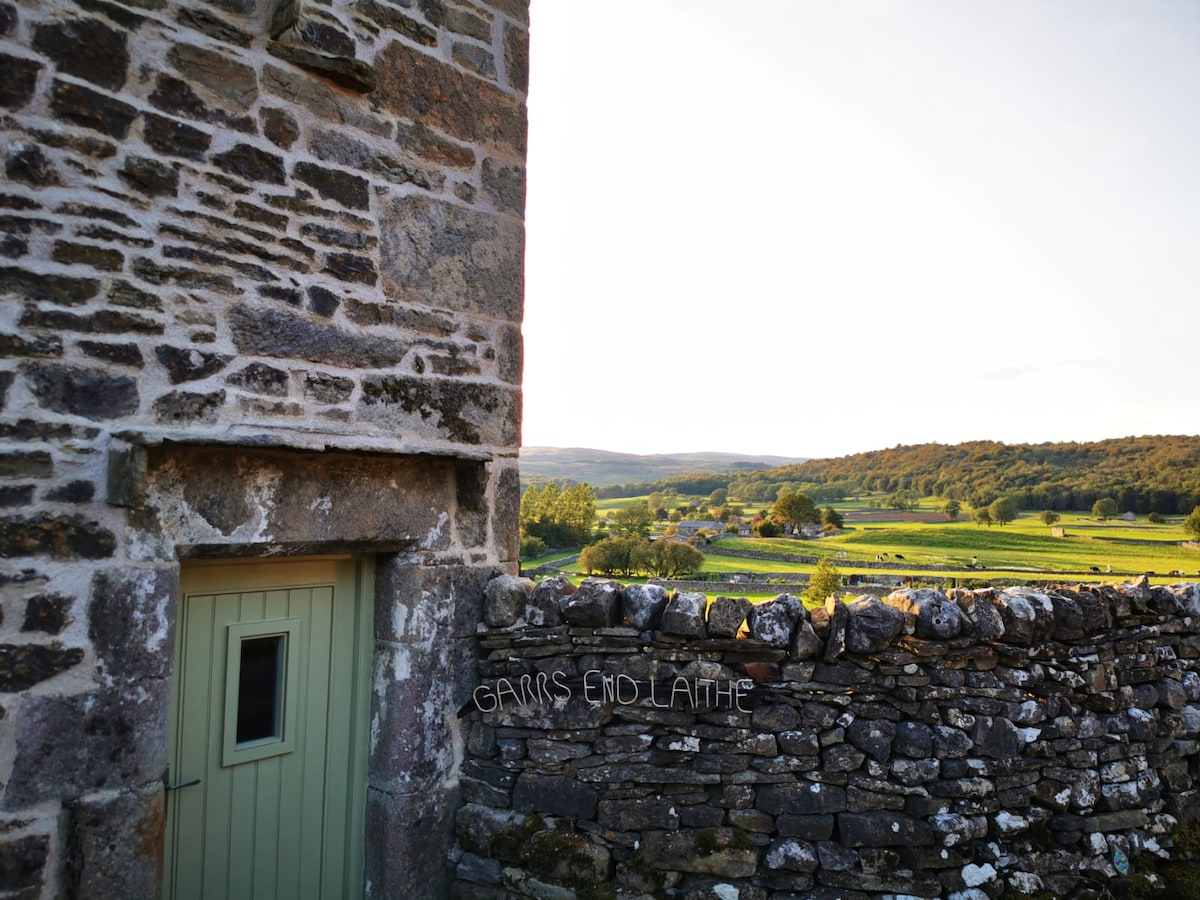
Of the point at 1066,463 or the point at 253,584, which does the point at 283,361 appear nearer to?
the point at 253,584

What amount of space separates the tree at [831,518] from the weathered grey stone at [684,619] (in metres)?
24.8

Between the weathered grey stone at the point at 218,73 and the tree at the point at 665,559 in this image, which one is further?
the tree at the point at 665,559

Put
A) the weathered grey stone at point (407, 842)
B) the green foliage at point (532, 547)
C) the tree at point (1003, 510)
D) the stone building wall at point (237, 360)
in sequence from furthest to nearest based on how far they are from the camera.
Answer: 1. the tree at point (1003, 510)
2. the green foliage at point (532, 547)
3. the weathered grey stone at point (407, 842)
4. the stone building wall at point (237, 360)

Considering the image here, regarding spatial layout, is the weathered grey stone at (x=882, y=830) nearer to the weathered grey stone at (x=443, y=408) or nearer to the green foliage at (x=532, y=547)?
the weathered grey stone at (x=443, y=408)

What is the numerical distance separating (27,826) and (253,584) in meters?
1.14

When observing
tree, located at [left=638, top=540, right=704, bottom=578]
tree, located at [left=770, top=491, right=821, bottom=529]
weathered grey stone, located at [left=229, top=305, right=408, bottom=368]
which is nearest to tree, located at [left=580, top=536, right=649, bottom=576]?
tree, located at [left=638, top=540, right=704, bottom=578]

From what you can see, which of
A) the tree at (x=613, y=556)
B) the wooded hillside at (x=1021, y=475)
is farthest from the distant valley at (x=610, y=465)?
the tree at (x=613, y=556)

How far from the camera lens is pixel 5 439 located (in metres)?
2.44

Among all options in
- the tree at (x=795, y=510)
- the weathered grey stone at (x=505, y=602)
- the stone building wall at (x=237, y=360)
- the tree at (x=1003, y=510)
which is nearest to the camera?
the stone building wall at (x=237, y=360)

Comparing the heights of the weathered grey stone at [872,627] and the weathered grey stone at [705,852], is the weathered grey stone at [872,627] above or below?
above

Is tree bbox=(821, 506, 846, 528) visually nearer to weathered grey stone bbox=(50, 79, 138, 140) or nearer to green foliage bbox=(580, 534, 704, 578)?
green foliage bbox=(580, 534, 704, 578)

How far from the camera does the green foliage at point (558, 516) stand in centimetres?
1146

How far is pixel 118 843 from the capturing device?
2.62 m

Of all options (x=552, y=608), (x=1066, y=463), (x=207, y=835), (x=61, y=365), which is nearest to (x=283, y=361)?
(x=61, y=365)
